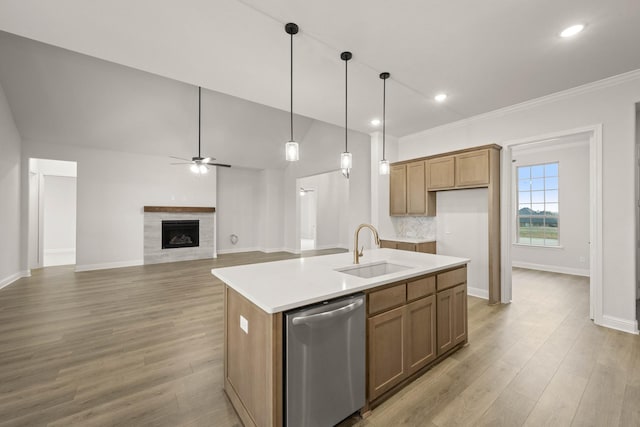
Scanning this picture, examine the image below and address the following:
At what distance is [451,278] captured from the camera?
246 centimetres

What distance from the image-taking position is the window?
6000mm

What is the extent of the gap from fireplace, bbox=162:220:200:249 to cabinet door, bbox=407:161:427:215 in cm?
592

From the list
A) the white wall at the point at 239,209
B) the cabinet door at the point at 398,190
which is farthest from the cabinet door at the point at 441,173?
the white wall at the point at 239,209

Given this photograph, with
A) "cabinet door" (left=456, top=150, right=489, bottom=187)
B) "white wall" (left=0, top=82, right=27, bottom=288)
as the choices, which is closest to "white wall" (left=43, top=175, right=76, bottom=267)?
"white wall" (left=0, top=82, right=27, bottom=288)

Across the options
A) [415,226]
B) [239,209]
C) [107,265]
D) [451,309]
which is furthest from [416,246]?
[107,265]

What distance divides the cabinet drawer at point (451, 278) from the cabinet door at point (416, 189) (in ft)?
7.35

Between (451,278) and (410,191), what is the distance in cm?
269

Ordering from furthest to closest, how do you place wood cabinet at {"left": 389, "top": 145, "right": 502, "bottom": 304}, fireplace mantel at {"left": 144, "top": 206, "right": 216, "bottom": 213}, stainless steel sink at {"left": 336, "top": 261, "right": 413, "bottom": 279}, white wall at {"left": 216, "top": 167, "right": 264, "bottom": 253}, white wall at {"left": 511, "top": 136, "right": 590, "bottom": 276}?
white wall at {"left": 216, "top": 167, "right": 264, "bottom": 253}
fireplace mantel at {"left": 144, "top": 206, "right": 216, "bottom": 213}
white wall at {"left": 511, "top": 136, "right": 590, "bottom": 276}
wood cabinet at {"left": 389, "top": 145, "right": 502, "bottom": 304}
stainless steel sink at {"left": 336, "top": 261, "right": 413, "bottom": 279}

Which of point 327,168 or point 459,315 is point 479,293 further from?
point 327,168

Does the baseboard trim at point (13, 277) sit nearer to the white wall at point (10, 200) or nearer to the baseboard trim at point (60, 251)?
the white wall at point (10, 200)

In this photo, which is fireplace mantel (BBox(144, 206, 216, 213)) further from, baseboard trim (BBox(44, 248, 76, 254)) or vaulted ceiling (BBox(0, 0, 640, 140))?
vaulted ceiling (BBox(0, 0, 640, 140))

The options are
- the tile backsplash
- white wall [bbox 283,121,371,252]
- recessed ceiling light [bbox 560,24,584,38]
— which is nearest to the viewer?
recessed ceiling light [bbox 560,24,584,38]

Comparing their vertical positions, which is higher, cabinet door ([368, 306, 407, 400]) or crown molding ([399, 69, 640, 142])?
crown molding ([399, 69, 640, 142])

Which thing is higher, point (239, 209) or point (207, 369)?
point (239, 209)
